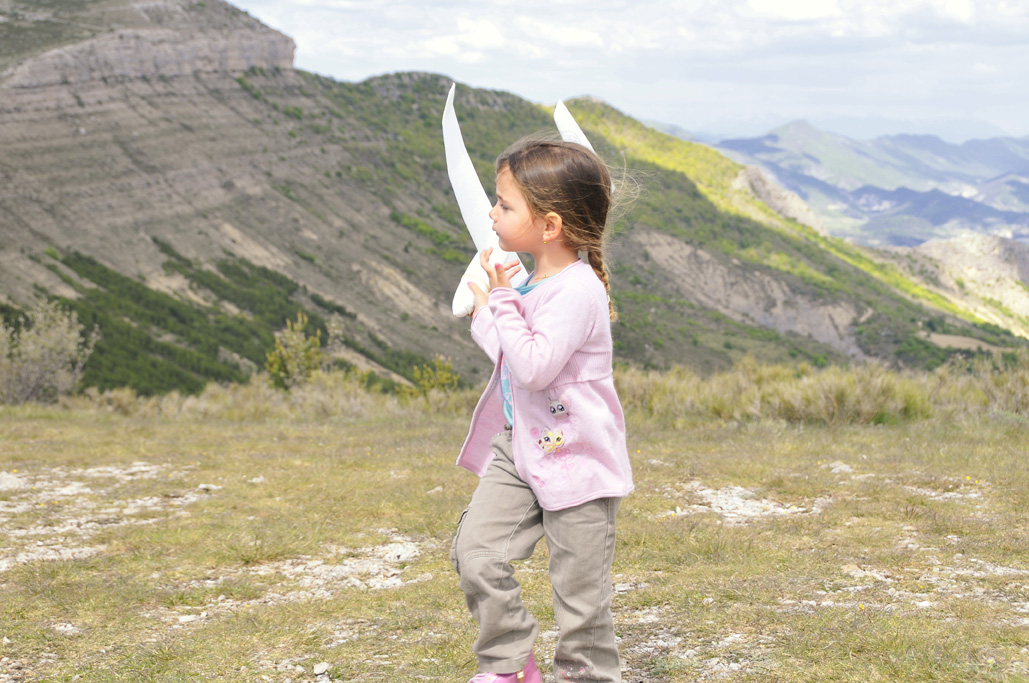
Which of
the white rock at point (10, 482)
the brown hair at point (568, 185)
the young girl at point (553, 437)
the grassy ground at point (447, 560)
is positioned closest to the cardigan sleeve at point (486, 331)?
the young girl at point (553, 437)

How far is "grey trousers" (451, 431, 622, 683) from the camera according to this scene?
2508 millimetres

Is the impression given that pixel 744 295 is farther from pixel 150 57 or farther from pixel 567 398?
pixel 567 398

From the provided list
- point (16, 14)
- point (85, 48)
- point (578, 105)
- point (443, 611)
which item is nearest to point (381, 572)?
point (443, 611)

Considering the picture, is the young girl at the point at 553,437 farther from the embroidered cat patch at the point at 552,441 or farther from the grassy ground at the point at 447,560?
the grassy ground at the point at 447,560

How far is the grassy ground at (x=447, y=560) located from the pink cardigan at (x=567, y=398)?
3.29 ft

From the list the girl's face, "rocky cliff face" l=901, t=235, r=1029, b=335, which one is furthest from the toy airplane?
"rocky cliff face" l=901, t=235, r=1029, b=335

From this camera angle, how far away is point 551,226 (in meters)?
2.57

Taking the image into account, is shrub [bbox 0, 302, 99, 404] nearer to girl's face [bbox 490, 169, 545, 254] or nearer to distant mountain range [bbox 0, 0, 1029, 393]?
distant mountain range [bbox 0, 0, 1029, 393]

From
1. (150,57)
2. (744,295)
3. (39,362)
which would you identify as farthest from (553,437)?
(744,295)

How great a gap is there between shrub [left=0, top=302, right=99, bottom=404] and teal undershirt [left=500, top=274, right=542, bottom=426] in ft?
46.2

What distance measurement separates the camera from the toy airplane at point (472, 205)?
108 inches

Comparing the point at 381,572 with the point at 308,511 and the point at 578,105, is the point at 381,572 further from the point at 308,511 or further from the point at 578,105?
the point at 578,105

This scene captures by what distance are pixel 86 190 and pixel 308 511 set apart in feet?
143

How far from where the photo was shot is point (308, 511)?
581cm
